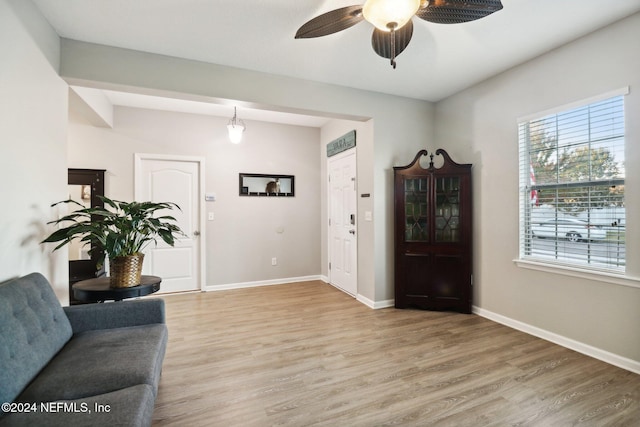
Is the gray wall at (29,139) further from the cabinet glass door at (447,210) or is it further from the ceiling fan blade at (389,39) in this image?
the cabinet glass door at (447,210)

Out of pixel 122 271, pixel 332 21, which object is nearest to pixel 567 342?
pixel 332 21

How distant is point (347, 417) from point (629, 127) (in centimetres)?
290

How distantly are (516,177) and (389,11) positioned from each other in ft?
7.71

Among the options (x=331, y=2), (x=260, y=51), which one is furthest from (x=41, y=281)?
(x=331, y=2)

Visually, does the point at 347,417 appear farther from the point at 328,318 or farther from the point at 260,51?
the point at 260,51

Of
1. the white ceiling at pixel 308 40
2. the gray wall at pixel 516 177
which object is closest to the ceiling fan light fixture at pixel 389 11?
the white ceiling at pixel 308 40

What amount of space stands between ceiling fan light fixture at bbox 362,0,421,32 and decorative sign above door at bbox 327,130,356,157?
2.47 metres

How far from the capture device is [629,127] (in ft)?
7.34

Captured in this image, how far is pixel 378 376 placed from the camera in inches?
85.7

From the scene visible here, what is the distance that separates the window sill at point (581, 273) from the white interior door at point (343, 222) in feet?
6.43

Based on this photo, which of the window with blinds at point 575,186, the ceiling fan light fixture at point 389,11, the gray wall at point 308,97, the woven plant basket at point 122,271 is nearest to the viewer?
the ceiling fan light fixture at point 389,11

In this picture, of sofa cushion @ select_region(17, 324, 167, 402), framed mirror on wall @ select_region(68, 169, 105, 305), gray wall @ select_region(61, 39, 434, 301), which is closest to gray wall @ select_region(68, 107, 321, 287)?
framed mirror on wall @ select_region(68, 169, 105, 305)

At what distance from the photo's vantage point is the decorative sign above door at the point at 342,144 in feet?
13.4

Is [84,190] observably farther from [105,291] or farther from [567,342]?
[567,342]
